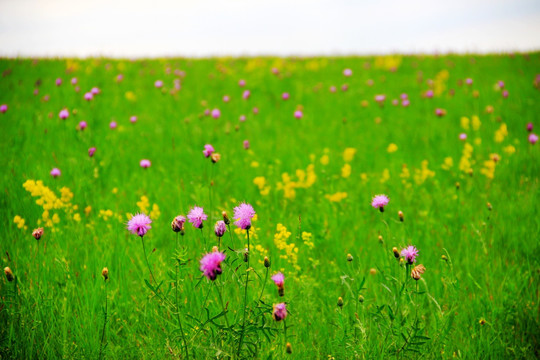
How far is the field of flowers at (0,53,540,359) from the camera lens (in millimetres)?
1908

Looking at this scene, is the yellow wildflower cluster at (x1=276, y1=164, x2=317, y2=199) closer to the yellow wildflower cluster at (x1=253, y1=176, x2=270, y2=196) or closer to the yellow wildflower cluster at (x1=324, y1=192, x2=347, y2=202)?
the yellow wildflower cluster at (x1=253, y1=176, x2=270, y2=196)

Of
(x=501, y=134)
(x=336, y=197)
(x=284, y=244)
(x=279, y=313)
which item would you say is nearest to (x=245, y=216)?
(x=279, y=313)

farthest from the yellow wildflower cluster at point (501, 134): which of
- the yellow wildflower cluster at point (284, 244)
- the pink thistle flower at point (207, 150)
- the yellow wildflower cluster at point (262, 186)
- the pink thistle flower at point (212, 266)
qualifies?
the pink thistle flower at point (212, 266)

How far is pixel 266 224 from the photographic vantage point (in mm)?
3162

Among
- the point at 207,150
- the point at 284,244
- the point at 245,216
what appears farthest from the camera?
the point at 207,150

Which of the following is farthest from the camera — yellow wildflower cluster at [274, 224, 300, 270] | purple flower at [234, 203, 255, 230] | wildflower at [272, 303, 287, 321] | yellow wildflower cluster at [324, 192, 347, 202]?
yellow wildflower cluster at [324, 192, 347, 202]

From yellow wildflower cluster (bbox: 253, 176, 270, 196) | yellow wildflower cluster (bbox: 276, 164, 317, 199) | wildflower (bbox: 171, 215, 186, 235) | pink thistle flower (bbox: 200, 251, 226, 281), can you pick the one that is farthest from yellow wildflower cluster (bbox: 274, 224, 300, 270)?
yellow wildflower cluster (bbox: 276, 164, 317, 199)

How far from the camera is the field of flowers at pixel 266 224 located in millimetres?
1908

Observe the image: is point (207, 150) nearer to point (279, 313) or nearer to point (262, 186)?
point (262, 186)

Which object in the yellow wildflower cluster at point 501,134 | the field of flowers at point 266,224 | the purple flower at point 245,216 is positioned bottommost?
the field of flowers at point 266,224

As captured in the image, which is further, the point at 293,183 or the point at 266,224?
the point at 293,183

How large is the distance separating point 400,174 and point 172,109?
14.7ft

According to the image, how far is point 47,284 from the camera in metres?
2.29

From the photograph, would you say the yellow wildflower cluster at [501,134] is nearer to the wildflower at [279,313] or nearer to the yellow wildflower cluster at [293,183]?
the yellow wildflower cluster at [293,183]
